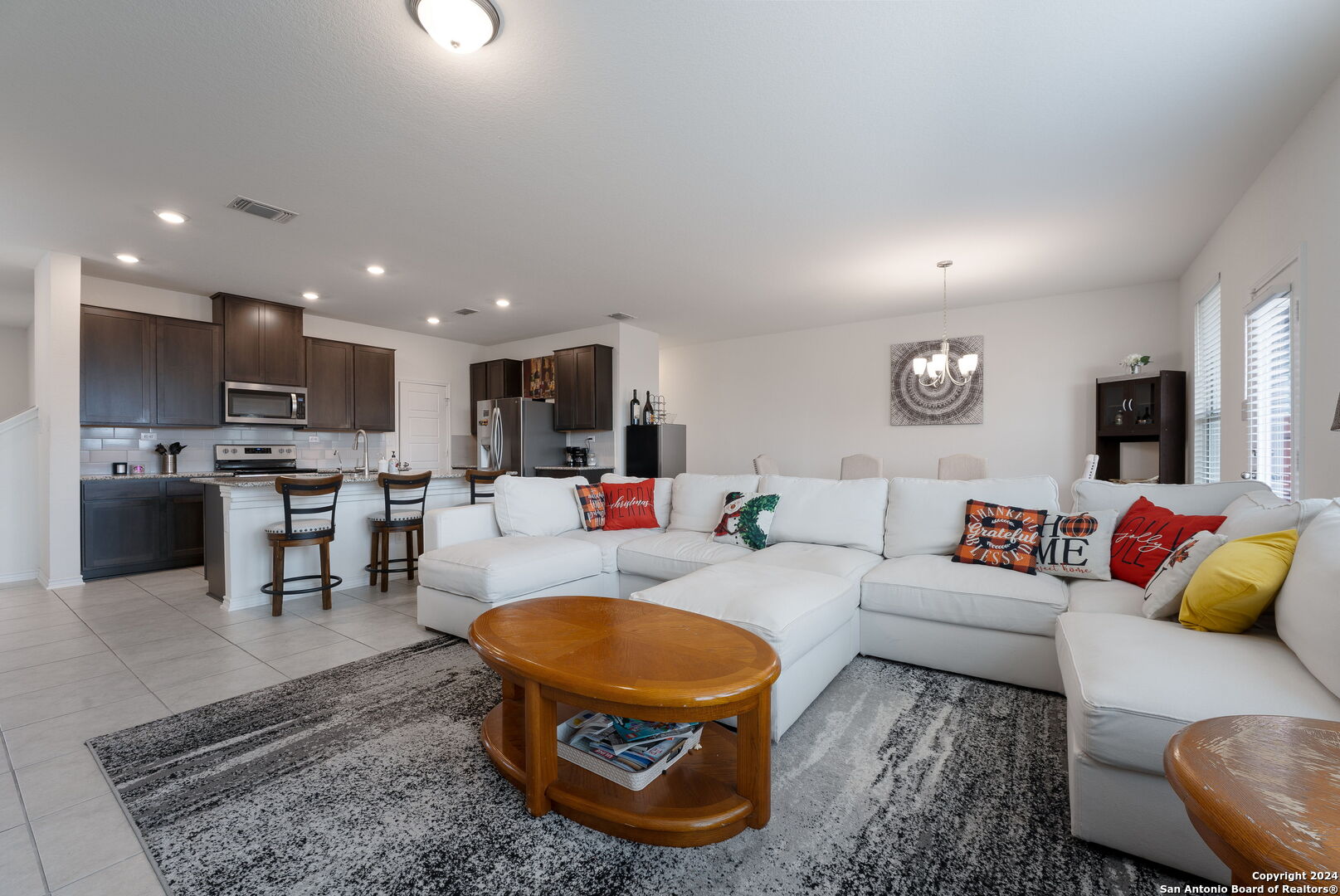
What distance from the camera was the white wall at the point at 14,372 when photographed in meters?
6.65

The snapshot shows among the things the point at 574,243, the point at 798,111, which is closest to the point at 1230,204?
the point at 798,111

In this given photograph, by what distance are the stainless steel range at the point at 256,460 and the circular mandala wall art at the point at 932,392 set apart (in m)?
6.48

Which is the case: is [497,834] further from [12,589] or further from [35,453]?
[35,453]

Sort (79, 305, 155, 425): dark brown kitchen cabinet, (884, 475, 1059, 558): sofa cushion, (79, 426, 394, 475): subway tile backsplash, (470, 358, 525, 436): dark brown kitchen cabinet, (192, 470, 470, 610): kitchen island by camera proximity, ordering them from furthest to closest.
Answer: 1. (470, 358, 525, 436): dark brown kitchen cabinet
2. (79, 426, 394, 475): subway tile backsplash
3. (79, 305, 155, 425): dark brown kitchen cabinet
4. (192, 470, 470, 610): kitchen island
5. (884, 475, 1059, 558): sofa cushion

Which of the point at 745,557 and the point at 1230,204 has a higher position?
the point at 1230,204

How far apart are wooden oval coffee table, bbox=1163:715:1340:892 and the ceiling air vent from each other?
15.2 ft

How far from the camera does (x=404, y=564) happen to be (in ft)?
15.7

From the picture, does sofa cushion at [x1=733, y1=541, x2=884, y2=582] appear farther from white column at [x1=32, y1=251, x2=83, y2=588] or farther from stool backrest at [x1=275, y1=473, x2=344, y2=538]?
white column at [x1=32, y1=251, x2=83, y2=588]

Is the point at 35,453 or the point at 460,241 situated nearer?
the point at 460,241

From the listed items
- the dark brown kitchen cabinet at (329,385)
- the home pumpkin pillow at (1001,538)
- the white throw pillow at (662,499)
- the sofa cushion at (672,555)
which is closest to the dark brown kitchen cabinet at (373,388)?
the dark brown kitchen cabinet at (329,385)

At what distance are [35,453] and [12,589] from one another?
1113 mm

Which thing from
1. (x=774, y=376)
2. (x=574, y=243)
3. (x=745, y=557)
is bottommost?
(x=745, y=557)

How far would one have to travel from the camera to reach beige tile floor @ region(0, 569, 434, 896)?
1508 millimetres

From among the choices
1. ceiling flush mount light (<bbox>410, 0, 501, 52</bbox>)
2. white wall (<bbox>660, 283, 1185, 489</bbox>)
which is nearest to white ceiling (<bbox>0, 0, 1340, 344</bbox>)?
ceiling flush mount light (<bbox>410, 0, 501, 52</bbox>)
